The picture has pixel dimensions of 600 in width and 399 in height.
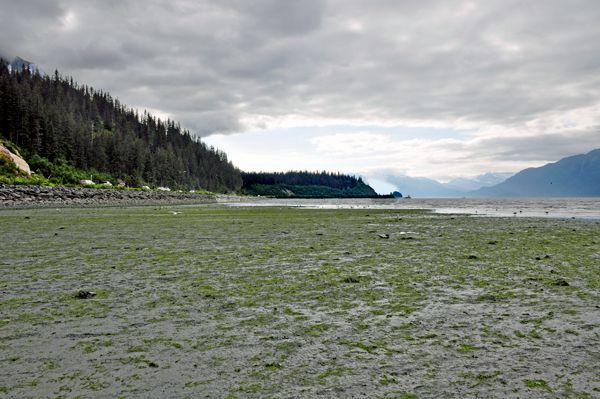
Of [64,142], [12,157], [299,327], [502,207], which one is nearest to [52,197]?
[12,157]

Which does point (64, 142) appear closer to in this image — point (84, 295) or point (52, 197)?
point (52, 197)

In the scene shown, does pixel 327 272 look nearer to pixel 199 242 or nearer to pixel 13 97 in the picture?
pixel 199 242

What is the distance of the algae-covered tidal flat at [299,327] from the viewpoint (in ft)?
11.0

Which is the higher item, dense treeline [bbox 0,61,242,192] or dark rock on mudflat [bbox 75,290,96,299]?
dense treeline [bbox 0,61,242,192]

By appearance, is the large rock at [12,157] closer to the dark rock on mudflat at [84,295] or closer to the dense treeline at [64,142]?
the dense treeline at [64,142]

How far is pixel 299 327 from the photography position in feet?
16.0

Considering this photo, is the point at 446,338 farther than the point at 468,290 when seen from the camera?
No

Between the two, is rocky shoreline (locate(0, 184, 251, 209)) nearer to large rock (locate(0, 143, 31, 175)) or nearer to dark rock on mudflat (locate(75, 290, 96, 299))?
large rock (locate(0, 143, 31, 175))

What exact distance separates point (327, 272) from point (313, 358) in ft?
15.2

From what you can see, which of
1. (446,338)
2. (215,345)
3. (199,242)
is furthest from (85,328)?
(199,242)

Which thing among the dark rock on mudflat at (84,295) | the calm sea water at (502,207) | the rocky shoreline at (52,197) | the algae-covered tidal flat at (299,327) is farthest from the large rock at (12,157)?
the dark rock on mudflat at (84,295)

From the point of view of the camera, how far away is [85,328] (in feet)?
15.8

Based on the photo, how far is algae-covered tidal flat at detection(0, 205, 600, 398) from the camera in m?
3.36

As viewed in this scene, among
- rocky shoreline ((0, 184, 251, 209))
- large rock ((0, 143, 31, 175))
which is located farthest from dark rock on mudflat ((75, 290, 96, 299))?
large rock ((0, 143, 31, 175))
